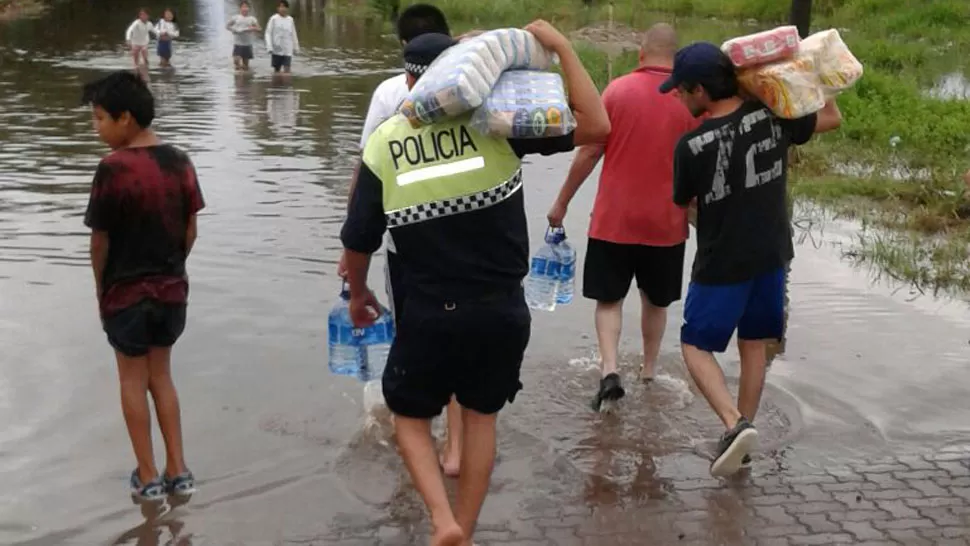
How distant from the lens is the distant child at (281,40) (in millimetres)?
21891

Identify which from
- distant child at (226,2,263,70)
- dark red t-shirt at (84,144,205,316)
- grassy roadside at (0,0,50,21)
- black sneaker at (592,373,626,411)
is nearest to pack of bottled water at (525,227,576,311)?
black sneaker at (592,373,626,411)

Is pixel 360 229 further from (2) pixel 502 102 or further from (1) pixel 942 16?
(1) pixel 942 16

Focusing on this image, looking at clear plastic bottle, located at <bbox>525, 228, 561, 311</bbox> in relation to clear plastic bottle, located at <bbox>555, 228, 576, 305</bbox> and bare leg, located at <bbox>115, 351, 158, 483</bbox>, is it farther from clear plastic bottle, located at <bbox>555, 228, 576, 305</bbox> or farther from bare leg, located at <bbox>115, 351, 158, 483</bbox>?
bare leg, located at <bbox>115, 351, 158, 483</bbox>

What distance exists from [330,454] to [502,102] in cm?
227

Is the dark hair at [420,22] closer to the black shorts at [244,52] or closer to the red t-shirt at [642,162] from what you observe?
the red t-shirt at [642,162]

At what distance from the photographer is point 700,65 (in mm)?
4871

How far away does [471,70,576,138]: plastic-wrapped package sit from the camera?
12.5 ft

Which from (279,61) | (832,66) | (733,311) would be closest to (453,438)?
(733,311)

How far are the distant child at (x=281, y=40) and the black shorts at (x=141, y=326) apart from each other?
1760cm

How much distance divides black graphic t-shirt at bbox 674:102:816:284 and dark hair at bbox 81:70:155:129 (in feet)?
7.08

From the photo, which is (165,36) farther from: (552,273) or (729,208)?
(729,208)

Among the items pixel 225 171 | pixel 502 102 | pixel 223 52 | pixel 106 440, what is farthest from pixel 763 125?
pixel 223 52

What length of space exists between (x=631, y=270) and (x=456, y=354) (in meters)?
2.32

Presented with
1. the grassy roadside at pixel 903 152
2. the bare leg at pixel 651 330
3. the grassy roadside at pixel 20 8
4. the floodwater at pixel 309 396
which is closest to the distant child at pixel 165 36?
the grassy roadside at pixel 903 152
